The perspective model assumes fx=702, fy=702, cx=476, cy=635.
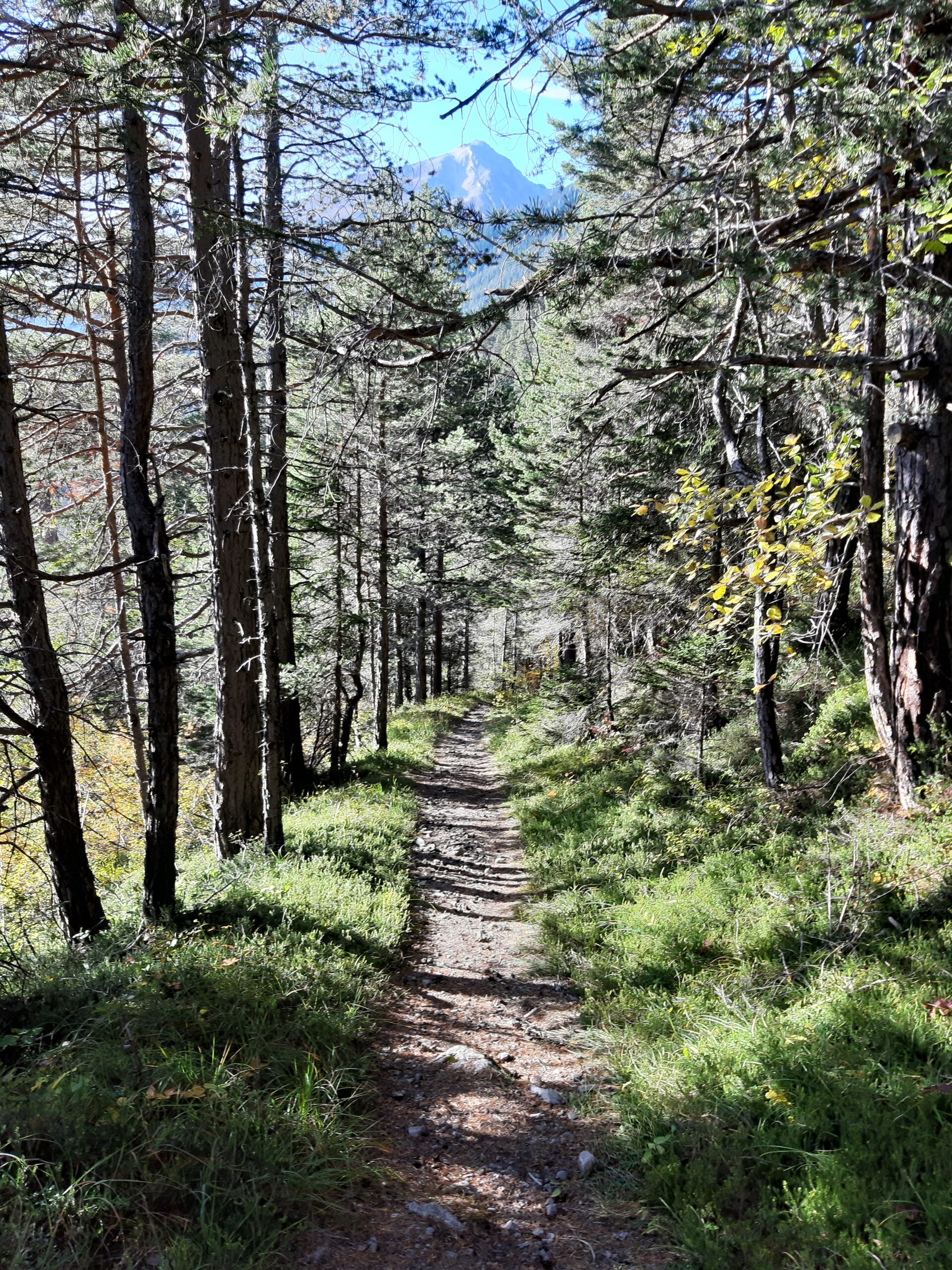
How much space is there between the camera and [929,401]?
538 cm

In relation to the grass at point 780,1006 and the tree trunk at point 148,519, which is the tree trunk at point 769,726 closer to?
the grass at point 780,1006

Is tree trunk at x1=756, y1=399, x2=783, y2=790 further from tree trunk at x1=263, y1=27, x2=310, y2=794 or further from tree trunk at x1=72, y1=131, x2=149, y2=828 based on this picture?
tree trunk at x1=72, y1=131, x2=149, y2=828

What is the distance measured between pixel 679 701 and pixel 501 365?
19.7ft

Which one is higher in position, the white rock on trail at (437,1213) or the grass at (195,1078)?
the grass at (195,1078)

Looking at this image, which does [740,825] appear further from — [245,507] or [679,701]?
[245,507]

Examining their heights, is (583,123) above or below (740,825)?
above

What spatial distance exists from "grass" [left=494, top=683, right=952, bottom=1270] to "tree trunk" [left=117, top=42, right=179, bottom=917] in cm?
372

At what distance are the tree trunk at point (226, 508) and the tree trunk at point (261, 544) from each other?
137mm

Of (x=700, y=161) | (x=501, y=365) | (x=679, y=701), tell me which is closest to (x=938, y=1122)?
(x=501, y=365)

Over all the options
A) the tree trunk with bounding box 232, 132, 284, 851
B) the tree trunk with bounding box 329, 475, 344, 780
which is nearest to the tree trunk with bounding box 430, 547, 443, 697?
the tree trunk with bounding box 329, 475, 344, 780

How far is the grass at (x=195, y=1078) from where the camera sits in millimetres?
2760

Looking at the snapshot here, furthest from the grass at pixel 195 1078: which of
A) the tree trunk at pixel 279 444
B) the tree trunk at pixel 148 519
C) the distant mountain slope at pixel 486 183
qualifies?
the distant mountain slope at pixel 486 183

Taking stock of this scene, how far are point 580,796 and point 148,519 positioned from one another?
742 centimetres

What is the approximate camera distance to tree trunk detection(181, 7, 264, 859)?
6906 mm
